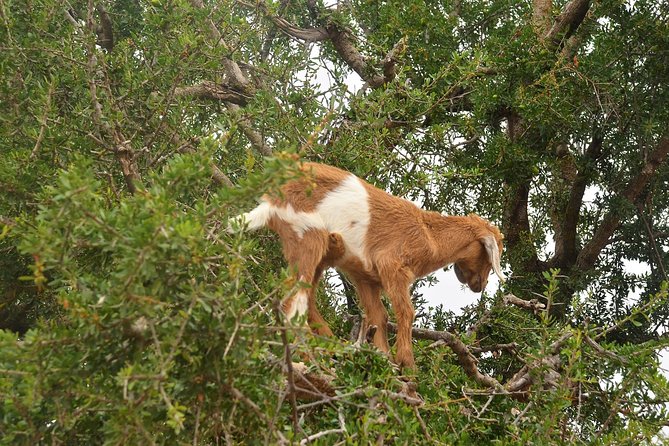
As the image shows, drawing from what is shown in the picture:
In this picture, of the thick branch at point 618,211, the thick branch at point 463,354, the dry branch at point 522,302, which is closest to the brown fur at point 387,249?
the dry branch at point 522,302

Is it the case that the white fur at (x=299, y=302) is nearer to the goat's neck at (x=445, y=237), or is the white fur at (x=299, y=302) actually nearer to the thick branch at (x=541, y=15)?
the goat's neck at (x=445, y=237)

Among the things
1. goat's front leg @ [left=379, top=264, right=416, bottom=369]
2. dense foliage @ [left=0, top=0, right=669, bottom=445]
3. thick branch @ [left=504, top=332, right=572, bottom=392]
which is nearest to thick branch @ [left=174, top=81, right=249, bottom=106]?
dense foliage @ [left=0, top=0, right=669, bottom=445]

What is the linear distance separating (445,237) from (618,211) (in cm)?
253

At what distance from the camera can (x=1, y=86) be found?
5883 millimetres

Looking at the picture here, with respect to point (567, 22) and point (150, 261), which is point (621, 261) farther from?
point (150, 261)

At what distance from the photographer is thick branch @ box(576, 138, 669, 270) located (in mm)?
7629

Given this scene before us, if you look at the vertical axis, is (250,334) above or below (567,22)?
below

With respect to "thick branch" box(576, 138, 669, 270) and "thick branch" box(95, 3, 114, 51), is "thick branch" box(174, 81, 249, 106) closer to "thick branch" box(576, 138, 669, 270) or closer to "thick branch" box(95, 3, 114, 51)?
"thick branch" box(95, 3, 114, 51)

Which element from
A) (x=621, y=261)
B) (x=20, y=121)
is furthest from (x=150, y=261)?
(x=621, y=261)

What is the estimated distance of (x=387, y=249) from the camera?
569cm

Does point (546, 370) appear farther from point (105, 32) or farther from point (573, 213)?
point (105, 32)

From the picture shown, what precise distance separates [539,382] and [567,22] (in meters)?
4.36

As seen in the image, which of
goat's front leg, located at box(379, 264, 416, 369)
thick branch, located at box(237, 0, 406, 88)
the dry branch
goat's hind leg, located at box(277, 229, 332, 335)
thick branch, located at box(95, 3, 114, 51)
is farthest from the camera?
thick branch, located at box(237, 0, 406, 88)

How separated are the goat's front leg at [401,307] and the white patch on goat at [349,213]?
0.59 ft
